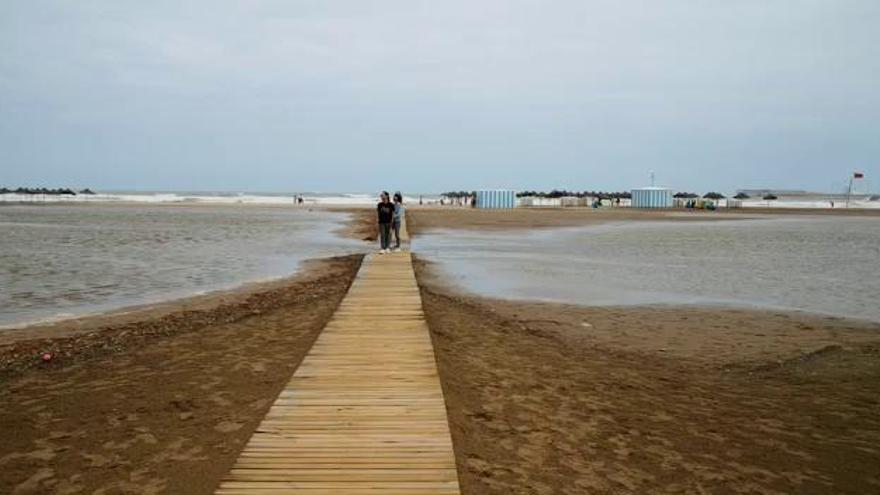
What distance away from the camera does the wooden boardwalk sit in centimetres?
427

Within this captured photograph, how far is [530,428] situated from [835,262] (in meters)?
20.0

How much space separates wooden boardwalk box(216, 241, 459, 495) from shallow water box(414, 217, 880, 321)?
7.28 m

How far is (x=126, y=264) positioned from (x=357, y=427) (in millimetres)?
16775

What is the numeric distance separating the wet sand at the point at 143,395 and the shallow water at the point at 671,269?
670cm

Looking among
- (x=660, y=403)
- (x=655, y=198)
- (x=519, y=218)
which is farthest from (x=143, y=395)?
(x=655, y=198)

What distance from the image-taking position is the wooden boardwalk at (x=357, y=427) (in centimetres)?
427

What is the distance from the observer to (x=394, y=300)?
1102cm

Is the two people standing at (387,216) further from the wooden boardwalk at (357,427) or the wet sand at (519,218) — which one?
the wet sand at (519,218)

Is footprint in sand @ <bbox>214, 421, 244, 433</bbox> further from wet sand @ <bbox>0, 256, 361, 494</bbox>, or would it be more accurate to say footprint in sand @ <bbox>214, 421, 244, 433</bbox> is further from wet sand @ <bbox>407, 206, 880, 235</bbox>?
wet sand @ <bbox>407, 206, 880, 235</bbox>

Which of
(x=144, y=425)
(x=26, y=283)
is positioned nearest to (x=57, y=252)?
(x=26, y=283)

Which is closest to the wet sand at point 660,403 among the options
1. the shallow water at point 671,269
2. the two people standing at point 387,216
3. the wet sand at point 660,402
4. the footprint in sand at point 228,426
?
the wet sand at point 660,402

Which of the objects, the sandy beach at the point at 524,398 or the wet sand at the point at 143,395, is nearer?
the wet sand at the point at 143,395

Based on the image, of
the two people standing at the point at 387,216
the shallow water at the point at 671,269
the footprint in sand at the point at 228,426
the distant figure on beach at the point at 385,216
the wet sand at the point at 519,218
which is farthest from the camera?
the wet sand at the point at 519,218

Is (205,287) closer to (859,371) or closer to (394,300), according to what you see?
(394,300)
